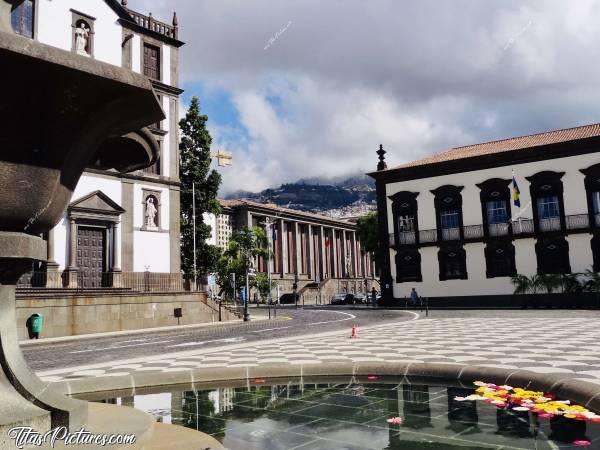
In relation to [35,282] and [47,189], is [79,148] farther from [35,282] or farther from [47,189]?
[35,282]

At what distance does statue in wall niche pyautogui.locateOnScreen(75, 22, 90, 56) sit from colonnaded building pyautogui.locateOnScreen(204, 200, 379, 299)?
32.2 m

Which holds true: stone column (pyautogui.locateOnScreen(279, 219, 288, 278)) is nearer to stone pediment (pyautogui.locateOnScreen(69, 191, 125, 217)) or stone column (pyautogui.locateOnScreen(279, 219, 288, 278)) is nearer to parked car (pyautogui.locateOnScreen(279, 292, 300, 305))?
parked car (pyautogui.locateOnScreen(279, 292, 300, 305))

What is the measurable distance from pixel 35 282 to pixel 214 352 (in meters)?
13.9

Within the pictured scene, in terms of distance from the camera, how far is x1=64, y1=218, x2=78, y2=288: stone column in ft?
75.7

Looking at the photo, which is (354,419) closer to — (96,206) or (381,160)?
(96,206)

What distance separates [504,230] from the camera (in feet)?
116

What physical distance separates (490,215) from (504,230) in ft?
4.70

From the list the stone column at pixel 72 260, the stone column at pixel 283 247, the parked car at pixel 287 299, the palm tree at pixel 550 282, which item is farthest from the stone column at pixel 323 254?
the stone column at pixel 72 260

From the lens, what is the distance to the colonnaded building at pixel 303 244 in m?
62.6

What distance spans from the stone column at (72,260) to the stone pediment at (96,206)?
0.59 m

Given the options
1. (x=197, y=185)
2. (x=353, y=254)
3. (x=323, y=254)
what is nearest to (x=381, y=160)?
(x=197, y=185)

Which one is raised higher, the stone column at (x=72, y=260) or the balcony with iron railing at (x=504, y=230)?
the balcony with iron railing at (x=504, y=230)

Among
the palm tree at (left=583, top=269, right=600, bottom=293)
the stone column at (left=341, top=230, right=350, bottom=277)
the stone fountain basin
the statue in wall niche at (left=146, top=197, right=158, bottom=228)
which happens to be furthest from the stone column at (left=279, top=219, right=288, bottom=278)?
the stone fountain basin

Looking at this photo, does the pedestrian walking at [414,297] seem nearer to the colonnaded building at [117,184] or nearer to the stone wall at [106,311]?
the stone wall at [106,311]
